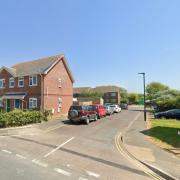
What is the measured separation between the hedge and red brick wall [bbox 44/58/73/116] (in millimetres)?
7497

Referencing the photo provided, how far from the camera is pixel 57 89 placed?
36000 millimetres

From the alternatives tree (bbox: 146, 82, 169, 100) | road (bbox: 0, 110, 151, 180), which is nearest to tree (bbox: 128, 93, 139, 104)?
tree (bbox: 146, 82, 169, 100)

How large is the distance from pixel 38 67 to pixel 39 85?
3858 millimetres

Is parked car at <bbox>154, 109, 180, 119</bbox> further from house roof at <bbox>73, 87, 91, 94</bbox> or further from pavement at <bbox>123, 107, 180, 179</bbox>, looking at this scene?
house roof at <bbox>73, 87, 91, 94</bbox>

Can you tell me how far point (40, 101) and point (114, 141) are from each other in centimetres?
1851

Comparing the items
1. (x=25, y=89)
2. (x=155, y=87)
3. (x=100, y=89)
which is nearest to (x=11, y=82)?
(x=25, y=89)

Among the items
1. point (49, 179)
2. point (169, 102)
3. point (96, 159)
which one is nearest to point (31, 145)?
point (96, 159)

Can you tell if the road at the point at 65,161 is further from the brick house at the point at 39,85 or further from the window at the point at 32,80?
→ the window at the point at 32,80

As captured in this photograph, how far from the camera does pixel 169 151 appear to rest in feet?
43.5

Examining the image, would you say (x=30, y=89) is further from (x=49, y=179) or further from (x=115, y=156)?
(x=49, y=179)

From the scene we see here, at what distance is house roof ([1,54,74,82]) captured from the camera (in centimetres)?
3403

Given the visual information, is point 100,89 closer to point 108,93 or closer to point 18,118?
point 108,93

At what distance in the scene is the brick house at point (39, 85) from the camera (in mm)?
33281

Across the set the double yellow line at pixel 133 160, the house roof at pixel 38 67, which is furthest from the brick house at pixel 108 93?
the double yellow line at pixel 133 160
